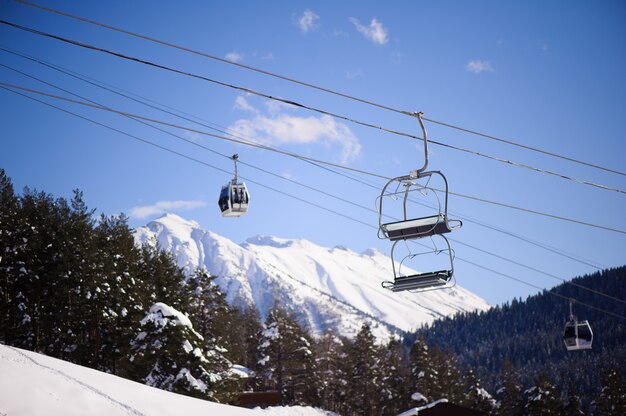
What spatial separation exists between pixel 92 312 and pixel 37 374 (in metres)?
27.4

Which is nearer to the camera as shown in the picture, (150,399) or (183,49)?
(183,49)

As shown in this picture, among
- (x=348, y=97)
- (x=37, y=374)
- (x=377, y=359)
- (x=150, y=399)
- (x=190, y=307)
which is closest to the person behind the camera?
(x=348, y=97)

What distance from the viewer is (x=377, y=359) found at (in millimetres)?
80188

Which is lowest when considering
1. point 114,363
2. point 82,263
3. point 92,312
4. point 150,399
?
point 150,399

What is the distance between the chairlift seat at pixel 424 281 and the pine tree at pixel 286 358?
5717 cm

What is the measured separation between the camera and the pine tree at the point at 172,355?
124ft

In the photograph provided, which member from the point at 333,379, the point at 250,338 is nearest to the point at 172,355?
the point at 250,338

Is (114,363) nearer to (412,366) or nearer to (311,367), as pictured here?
(311,367)

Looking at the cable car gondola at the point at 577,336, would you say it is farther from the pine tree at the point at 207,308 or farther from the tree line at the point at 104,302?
the pine tree at the point at 207,308

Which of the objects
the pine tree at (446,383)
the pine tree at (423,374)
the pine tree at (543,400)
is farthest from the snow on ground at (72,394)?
the pine tree at (543,400)

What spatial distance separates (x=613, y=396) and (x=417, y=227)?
224 feet

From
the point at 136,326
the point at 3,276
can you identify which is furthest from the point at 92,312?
the point at 3,276

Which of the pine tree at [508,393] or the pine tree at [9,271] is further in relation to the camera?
the pine tree at [508,393]

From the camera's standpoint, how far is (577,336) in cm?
3012
